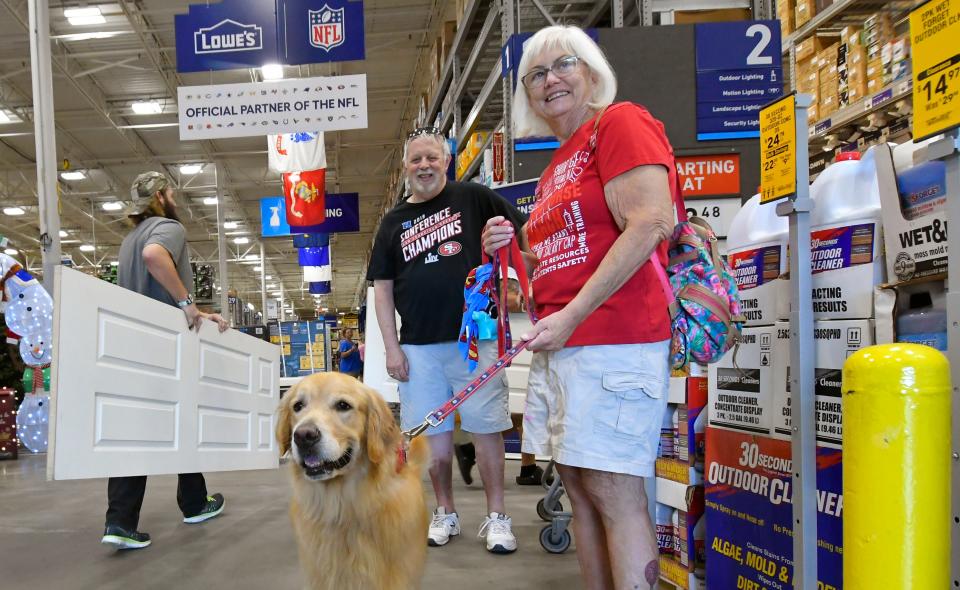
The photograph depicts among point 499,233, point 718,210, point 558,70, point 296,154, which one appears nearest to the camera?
point 558,70

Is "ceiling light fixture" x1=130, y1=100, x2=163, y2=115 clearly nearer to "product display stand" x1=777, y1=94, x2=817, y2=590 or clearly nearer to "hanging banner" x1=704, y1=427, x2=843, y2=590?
"hanging banner" x1=704, y1=427, x2=843, y2=590

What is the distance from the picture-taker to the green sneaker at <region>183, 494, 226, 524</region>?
3.69 m

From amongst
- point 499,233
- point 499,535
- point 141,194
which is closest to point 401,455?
point 499,233

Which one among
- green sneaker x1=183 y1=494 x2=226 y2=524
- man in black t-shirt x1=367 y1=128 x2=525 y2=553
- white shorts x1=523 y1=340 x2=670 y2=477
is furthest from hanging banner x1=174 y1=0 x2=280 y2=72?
white shorts x1=523 y1=340 x2=670 y2=477

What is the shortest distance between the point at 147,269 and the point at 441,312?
1.46 m

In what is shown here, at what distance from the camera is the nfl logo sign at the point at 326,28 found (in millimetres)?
5371

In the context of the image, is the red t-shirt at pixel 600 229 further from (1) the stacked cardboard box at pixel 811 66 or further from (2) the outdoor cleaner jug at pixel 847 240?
(1) the stacked cardboard box at pixel 811 66

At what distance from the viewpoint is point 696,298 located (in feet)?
4.81

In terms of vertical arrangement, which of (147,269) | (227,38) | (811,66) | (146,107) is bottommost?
(147,269)

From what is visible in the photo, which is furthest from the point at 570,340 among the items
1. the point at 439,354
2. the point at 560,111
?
the point at 439,354

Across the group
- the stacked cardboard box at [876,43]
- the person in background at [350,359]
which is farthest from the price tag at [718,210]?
the person in background at [350,359]

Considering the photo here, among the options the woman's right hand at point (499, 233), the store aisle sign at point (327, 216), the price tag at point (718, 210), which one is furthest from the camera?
the store aisle sign at point (327, 216)

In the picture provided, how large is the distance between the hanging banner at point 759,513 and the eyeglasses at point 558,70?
105 cm

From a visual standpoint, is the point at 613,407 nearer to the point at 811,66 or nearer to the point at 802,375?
the point at 802,375
